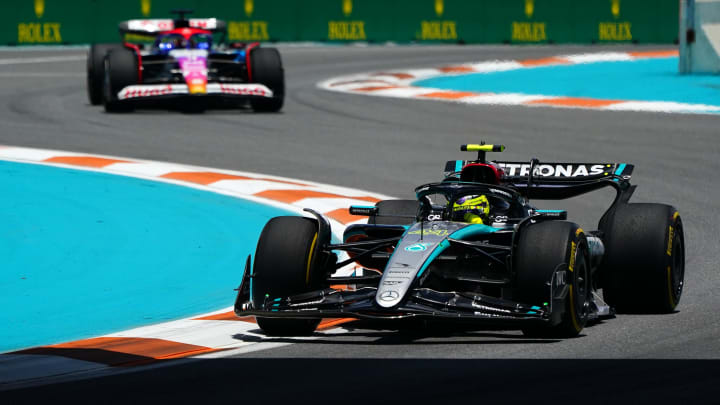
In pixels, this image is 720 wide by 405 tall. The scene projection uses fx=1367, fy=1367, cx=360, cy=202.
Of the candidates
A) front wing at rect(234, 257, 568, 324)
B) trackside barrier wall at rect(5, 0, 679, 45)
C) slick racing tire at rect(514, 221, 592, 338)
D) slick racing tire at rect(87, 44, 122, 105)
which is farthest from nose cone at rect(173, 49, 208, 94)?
trackside barrier wall at rect(5, 0, 679, 45)

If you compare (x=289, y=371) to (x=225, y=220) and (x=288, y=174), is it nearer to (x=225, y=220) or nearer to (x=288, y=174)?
(x=225, y=220)

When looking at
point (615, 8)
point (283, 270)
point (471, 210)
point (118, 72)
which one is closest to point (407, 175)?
point (471, 210)

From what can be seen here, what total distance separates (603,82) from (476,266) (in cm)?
1829

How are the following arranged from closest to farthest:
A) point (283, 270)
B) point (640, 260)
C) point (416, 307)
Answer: point (416, 307) → point (283, 270) → point (640, 260)

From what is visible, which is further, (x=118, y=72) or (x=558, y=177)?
(x=118, y=72)

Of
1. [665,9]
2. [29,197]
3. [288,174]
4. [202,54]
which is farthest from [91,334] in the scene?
[665,9]

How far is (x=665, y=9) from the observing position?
36.5 m

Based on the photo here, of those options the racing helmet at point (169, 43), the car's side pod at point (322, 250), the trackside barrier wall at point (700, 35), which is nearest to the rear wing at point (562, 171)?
the car's side pod at point (322, 250)

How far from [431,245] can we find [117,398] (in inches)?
81.3

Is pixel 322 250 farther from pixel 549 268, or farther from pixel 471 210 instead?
pixel 549 268

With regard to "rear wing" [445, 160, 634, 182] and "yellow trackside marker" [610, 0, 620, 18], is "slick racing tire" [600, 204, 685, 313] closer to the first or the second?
"rear wing" [445, 160, 634, 182]

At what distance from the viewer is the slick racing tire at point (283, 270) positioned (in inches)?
291

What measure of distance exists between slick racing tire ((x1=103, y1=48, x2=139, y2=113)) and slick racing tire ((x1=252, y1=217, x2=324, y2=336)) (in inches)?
478

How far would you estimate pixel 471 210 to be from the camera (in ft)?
25.8
